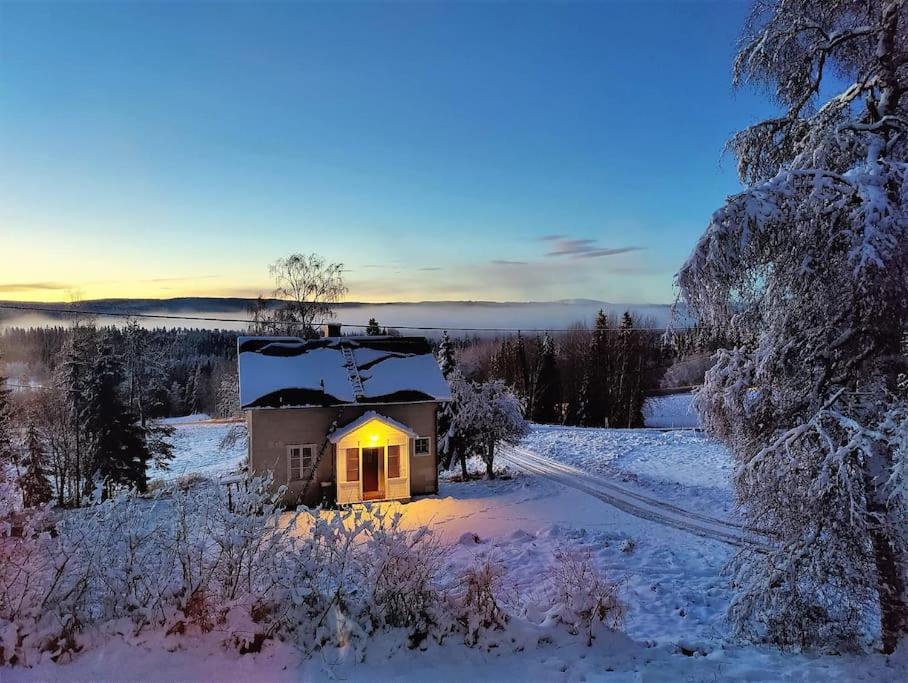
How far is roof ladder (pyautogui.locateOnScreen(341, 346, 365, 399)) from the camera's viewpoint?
59.1 feet

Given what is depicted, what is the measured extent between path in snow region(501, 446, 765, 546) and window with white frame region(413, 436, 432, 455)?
552cm

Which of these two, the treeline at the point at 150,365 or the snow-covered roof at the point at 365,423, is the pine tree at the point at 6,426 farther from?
the snow-covered roof at the point at 365,423

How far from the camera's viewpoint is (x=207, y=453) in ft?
112

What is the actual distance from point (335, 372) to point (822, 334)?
15.0 metres

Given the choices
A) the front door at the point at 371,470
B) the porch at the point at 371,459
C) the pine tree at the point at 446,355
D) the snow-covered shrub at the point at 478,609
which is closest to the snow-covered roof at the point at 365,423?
the porch at the point at 371,459

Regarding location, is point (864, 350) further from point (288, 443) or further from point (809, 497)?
point (288, 443)

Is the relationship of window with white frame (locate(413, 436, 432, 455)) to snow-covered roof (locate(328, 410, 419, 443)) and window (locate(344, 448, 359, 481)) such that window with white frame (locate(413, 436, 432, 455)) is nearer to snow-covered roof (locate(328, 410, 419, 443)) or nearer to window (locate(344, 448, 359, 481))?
snow-covered roof (locate(328, 410, 419, 443))

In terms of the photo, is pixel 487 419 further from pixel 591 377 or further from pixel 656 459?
pixel 591 377

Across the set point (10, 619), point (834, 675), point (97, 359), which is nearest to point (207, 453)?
point (97, 359)

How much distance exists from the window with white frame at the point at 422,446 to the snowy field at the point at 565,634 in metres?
1.55

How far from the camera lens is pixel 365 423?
56.7 feet

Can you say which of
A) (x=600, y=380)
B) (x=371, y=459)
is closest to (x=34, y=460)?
(x=371, y=459)

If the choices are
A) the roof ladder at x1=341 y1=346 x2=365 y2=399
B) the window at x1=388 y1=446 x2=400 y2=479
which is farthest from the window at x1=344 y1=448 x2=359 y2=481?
the roof ladder at x1=341 y1=346 x2=365 y2=399

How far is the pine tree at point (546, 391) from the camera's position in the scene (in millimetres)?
49156
